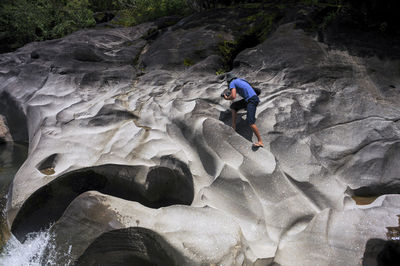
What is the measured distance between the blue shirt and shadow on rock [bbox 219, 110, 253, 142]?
2.03ft

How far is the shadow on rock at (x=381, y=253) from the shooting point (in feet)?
10.4

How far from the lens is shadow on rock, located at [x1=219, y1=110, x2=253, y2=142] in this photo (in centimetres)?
548

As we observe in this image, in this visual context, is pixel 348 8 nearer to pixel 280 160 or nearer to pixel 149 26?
pixel 280 160

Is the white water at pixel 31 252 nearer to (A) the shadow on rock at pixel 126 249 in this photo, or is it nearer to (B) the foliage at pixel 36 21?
(A) the shadow on rock at pixel 126 249

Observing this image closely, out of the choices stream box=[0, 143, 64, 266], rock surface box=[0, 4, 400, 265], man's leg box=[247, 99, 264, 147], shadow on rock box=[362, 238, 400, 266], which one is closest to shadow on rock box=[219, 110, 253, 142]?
rock surface box=[0, 4, 400, 265]

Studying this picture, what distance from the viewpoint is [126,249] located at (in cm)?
386

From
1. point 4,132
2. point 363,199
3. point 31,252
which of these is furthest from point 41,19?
point 363,199

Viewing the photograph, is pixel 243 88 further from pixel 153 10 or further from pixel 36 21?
pixel 36 21

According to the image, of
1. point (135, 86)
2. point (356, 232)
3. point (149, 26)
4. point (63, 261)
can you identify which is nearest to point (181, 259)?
point (63, 261)

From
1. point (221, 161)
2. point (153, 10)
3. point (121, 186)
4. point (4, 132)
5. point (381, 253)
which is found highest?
point (153, 10)

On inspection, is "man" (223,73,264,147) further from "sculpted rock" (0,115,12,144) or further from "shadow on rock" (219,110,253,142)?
"sculpted rock" (0,115,12,144)

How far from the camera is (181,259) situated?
339cm

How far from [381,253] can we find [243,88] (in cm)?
342

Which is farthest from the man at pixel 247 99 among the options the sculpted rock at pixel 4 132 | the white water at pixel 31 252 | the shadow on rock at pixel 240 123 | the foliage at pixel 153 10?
the foliage at pixel 153 10
